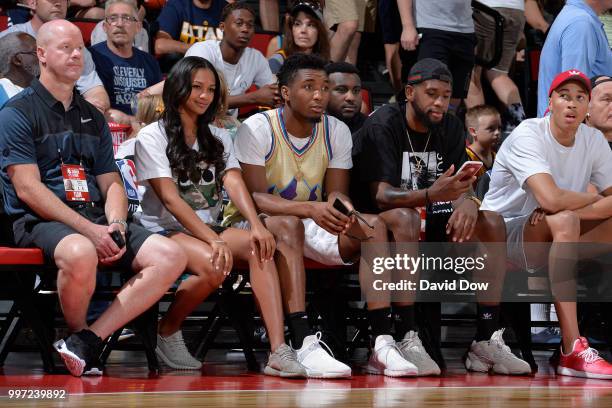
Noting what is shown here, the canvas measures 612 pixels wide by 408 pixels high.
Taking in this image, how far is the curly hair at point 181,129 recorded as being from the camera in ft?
16.1

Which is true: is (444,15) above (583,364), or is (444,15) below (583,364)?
above

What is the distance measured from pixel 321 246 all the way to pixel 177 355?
0.84m

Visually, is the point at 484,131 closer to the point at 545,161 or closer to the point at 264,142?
the point at 545,161

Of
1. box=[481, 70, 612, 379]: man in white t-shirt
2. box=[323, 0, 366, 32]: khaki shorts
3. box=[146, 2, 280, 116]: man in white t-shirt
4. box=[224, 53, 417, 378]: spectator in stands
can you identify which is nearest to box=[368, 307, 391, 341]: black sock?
box=[224, 53, 417, 378]: spectator in stands

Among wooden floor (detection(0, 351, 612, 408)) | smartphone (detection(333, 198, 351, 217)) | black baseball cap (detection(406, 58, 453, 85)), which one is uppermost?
black baseball cap (detection(406, 58, 453, 85))

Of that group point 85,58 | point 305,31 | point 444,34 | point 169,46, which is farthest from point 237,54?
point 444,34

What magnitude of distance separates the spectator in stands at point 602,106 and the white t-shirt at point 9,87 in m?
3.10

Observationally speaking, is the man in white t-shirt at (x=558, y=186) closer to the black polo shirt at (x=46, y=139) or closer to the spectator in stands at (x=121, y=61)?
the black polo shirt at (x=46, y=139)

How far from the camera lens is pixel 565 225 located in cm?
500

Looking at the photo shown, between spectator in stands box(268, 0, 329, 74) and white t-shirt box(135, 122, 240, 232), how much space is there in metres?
1.96

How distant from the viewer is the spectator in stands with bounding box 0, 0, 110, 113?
6.39 m

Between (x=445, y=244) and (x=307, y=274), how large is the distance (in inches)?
27.7

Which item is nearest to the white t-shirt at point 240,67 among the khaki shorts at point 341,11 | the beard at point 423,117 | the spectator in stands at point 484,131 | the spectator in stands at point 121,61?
the spectator in stands at point 121,61

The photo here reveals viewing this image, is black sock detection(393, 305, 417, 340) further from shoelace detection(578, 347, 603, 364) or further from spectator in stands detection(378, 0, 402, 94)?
spectator in stands detection(378, 0, 402, 94)
